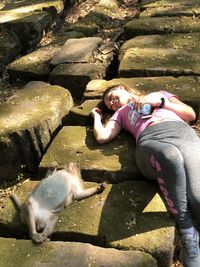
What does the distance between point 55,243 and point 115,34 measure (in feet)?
10.6

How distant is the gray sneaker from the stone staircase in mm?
73

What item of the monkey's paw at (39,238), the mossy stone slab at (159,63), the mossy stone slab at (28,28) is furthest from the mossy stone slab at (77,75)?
the monkey's paw at (39,238)

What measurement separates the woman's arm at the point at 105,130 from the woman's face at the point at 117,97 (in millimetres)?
166

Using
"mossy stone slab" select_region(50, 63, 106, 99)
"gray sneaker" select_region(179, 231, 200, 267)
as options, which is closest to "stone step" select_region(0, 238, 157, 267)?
"gray sneaker" select_region(179, 231, 200, 267)

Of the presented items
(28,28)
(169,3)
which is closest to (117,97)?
(28,28)

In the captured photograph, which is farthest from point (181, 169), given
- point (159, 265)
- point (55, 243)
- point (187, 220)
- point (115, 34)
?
point (115, 34)

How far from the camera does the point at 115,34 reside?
5211 mm

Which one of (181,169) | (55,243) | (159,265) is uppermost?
(181,169)

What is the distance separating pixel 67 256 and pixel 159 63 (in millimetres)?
2131

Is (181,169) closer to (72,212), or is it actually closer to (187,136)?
(187,136)

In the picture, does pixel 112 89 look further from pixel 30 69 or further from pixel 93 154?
pixel 30 69

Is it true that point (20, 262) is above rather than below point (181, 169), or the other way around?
below

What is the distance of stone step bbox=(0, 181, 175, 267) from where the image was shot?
2498 mm

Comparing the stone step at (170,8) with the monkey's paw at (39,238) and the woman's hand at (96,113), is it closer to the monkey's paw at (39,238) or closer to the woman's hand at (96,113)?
the woman's hand at (96,113)
